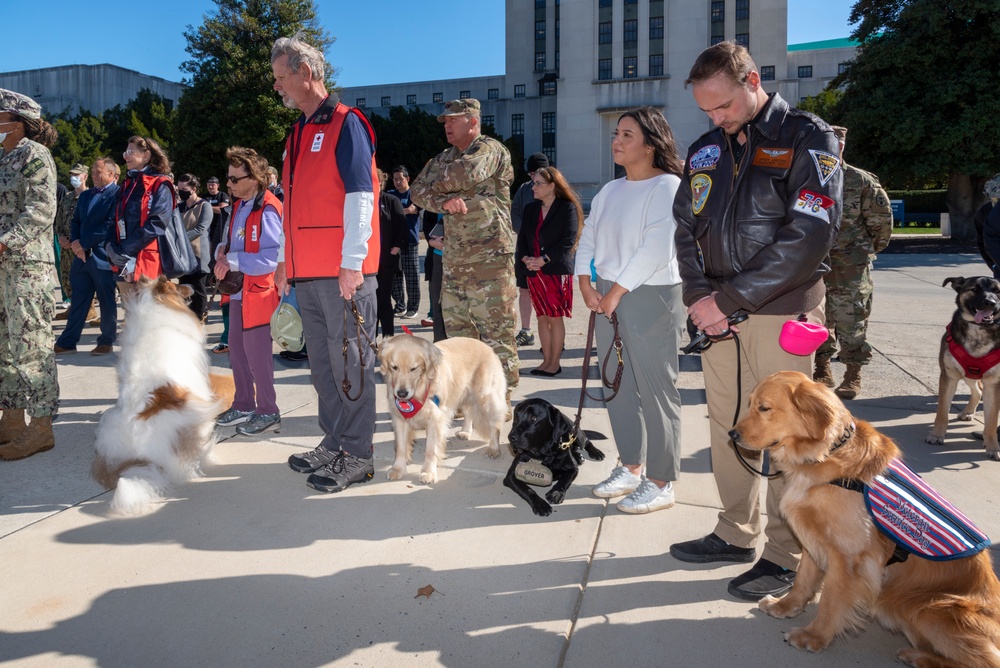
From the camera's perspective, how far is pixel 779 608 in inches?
111

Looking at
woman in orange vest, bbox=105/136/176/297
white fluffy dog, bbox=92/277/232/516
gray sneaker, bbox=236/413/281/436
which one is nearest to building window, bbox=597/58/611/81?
woman in orange vest, bbox=105/136/176/297

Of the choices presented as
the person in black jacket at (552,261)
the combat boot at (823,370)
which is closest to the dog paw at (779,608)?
the combat boot at (823,370)

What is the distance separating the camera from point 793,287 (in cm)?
284

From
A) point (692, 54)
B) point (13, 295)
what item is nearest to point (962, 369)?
point (13, 295)

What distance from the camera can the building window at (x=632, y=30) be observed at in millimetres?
52312

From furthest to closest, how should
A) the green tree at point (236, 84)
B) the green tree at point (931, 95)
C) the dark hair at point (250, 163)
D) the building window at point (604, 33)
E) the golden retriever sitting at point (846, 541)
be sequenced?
the building window at point (604, 33)
the green tree at point (236, 84)
the green tree at point (931, 95)
the dark hair at point (250, 163)
the golden retriever sitting at point (846, 541)

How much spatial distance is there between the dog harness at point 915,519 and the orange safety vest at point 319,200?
2840 millimetres

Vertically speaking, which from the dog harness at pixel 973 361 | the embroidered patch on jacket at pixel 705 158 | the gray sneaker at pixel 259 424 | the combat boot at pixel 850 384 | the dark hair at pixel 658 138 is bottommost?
the gray sneaker at pixel 259 424

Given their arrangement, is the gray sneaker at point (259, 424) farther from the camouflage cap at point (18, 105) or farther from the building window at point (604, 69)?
the building window at point (604, 69)

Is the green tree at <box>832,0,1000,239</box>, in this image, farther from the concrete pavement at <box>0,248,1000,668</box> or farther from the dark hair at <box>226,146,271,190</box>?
the dark hair at <box>226,146,271,190</box>

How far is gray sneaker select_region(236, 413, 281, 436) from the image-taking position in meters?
5.11

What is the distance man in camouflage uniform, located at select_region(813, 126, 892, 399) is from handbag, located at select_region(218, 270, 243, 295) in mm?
5107

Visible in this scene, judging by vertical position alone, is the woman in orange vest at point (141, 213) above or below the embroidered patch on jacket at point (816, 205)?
above

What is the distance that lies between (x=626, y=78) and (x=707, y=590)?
54.5m
